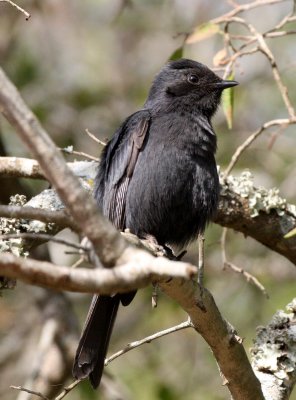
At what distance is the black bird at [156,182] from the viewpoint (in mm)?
4535

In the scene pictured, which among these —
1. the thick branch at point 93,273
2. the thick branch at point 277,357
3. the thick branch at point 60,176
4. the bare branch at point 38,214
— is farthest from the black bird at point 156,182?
the thick branch at point 93,273

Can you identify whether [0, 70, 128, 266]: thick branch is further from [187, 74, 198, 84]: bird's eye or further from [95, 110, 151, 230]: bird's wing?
[187, 74, 198, 84]: bird's eye

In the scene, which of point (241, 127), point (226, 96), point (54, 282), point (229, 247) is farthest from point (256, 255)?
point (54, 282)

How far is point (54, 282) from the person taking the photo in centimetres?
208

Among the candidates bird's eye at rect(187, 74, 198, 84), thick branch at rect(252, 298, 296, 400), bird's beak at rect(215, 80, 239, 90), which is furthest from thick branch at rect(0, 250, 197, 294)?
bird's eye at rect(187, 74, 198, 84)

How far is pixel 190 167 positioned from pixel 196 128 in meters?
0.31

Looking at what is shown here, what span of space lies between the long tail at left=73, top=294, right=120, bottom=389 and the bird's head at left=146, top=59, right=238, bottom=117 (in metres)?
1.31

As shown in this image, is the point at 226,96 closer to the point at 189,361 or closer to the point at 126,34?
the point at 189,361

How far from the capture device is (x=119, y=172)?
15.4 ft

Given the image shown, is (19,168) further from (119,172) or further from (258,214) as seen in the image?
(258,214)

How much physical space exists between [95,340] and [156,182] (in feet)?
3.06

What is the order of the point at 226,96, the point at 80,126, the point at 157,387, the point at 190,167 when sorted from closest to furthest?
the point at 190,167
the point at 226,96
the point at 157,387
the point at 80,126

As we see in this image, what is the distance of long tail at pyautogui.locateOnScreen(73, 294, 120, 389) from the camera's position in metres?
4.20

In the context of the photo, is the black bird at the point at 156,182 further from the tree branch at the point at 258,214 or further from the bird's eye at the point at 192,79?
the bird's eye at the point at 192,79
